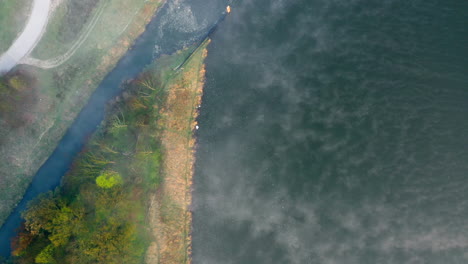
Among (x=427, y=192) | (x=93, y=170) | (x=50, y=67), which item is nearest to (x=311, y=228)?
(x=427, y=192)

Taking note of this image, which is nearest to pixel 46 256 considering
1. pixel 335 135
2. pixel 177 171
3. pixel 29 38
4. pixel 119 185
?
pixel 119 185

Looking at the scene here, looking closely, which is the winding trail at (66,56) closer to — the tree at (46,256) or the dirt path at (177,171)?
the dirt path at (177,171)

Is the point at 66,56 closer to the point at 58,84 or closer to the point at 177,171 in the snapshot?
the point at 58,84

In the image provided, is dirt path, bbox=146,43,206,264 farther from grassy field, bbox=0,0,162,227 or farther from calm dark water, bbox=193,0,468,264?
grassy field, bbox=0,0,162,227

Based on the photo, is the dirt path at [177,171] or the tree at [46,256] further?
the dirt path at [177,171]

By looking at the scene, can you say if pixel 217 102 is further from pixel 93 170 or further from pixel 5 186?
pixel 5 186

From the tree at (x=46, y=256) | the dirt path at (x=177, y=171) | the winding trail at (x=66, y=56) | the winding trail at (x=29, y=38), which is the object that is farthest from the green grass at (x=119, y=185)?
the winding trail at (x=29, y=38)
